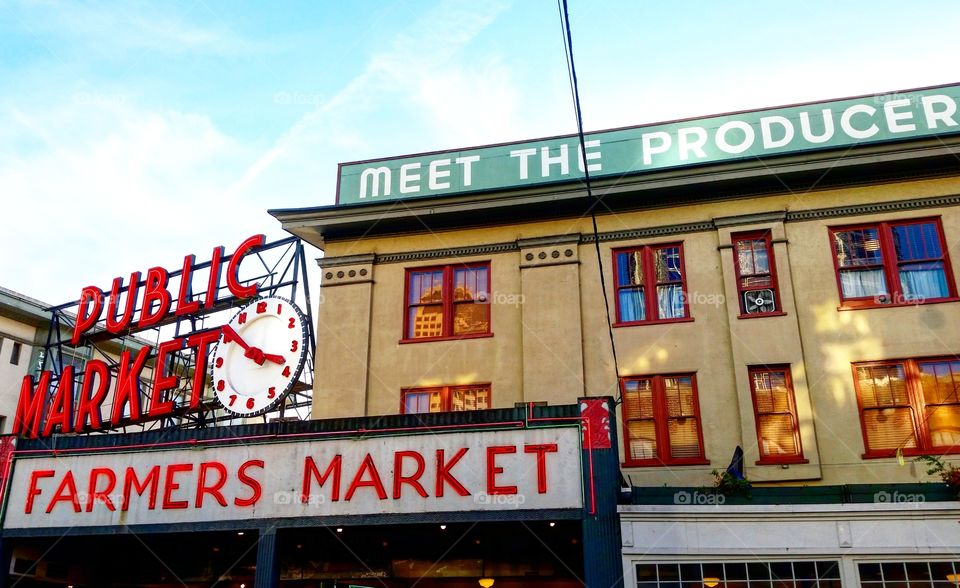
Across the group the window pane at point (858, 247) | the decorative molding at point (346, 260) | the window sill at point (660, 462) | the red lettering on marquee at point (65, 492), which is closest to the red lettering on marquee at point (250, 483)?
the red lettering on marquee at point (65, 492)

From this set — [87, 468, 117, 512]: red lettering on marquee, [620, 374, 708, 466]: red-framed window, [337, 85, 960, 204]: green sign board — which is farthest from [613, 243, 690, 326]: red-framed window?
[87, 468, 117, 512]: red lettering on marquee

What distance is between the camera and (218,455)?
1864cm

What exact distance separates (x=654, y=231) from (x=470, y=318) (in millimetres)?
5321

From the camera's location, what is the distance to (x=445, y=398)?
73.0 feet

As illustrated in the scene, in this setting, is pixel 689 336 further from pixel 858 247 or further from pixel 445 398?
pixel 445 398

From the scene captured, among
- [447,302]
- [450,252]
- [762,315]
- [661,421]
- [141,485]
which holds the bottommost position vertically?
[141,485]

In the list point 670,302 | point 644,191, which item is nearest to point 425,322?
point 670,302

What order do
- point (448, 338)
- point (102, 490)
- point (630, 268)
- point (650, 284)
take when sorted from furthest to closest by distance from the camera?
point (448, 338)
point (630, 268)
point (650, 284)
point (102, 490)

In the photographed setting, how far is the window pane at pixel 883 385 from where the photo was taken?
1969 cm

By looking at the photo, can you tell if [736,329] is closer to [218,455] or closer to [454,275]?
[454,275]

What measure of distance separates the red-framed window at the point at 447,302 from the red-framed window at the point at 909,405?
9295 mm

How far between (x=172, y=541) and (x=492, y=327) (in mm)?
9708

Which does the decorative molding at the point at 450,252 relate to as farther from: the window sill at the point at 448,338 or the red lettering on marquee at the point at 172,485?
the red lettering on marquee at the point at 172,485

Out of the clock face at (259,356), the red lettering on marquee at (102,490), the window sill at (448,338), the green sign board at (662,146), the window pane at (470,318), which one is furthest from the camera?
the clock face at (259,356)
